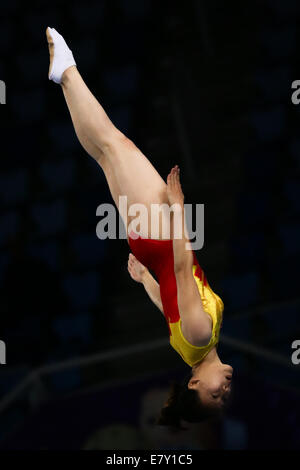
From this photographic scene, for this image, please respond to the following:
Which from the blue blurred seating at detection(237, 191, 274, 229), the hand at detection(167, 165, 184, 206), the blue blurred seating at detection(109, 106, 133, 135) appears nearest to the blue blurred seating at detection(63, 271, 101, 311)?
the blue blurred seating at detection(237, 191, 274, 229)

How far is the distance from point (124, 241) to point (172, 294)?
3.25 meters

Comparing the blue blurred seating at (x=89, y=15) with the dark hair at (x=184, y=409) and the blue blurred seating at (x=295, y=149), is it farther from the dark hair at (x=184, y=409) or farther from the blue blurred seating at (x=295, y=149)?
the dark hair at (x=184, y=409)

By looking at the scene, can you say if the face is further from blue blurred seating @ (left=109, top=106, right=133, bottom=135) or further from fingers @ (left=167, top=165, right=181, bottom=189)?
blue blurred seating @ (left=109, top=106, right=133, bottom=135)

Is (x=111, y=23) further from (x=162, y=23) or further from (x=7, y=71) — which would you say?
(x=7, y=71)

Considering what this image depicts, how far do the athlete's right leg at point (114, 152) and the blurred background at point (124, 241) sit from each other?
170 cm

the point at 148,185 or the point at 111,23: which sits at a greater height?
the point at 111,23

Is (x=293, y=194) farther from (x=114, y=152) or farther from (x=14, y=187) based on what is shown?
(x=114, y=152)

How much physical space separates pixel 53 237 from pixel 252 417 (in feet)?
9.44

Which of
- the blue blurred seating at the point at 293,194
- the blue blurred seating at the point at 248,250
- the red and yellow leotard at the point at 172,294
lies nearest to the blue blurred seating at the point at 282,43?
the blue blurred seating at the point at 293,194

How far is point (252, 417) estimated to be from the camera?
4.18 meters

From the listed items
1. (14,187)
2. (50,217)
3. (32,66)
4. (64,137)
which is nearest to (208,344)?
(50,217)

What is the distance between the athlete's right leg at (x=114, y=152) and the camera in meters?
3.16

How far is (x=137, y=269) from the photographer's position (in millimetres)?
3668
